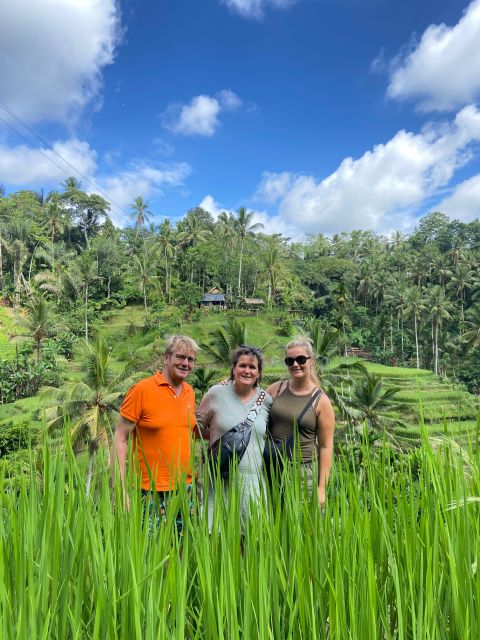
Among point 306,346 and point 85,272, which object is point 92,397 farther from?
point 85,272

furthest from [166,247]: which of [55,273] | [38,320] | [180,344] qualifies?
[180,344]

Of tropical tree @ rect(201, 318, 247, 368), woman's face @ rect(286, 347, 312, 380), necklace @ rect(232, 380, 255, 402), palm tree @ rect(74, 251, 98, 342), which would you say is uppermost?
palm tree @ rect(74, 251, 98, 342)

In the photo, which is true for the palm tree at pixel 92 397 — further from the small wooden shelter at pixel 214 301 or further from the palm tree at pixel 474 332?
the palm tree at pixel 474 332

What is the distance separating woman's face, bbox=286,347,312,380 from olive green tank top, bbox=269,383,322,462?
92 millimetres

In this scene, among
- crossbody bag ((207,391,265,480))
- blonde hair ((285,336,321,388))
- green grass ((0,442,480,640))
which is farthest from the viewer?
blonde hair ((285,336,321,388))

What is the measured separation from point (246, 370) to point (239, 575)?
3.97 feet

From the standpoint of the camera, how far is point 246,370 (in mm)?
2100

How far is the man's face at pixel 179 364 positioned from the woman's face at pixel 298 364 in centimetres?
49

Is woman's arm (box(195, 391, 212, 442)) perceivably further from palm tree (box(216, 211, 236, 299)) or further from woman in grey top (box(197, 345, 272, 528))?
palm tree (box(216, 211, 236, 299))

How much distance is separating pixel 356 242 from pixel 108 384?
2537 inches

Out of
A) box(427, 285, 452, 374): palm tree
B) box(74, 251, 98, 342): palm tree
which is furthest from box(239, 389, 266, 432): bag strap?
box(427, 285, 452, 374): palm tree

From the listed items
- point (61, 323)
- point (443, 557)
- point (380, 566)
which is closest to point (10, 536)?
point (380, 566)

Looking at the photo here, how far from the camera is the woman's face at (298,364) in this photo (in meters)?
2.15

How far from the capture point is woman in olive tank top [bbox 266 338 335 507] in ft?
6.79
